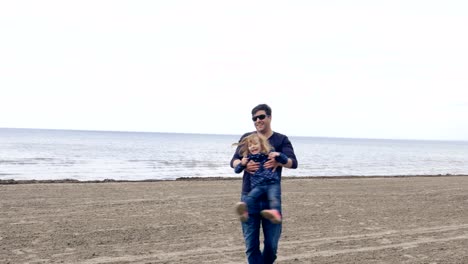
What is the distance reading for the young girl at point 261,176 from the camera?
448 cm

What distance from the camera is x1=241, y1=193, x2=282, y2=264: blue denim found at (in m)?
4.62

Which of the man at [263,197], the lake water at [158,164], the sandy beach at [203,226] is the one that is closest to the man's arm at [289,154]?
the man at [263,197]

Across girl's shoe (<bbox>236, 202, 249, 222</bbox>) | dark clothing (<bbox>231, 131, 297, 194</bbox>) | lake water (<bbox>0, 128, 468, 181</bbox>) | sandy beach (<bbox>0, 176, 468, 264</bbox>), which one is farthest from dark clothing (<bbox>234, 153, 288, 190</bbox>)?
lake water (<bbox>0, 128, 468, 181</bbox>)

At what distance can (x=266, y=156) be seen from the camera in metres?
4.53

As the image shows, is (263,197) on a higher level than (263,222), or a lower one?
higher

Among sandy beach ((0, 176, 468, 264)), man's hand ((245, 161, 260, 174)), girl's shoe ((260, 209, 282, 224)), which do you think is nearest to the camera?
girl's shoe ((260, 209, 282, 224))

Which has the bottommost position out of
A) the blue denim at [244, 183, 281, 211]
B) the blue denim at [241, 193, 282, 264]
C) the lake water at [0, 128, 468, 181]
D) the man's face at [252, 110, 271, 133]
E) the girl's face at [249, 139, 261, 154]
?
the lake water at [0, 128, 468, 181]

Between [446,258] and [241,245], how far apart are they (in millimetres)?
3017

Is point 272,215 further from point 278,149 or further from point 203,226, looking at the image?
point 203,226

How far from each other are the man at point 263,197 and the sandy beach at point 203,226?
209 cm

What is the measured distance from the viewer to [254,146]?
449 cm

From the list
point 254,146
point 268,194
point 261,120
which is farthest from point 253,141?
point 268,194

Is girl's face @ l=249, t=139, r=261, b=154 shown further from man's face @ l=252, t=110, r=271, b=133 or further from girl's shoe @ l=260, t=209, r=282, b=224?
girl's shoe @ l=260, t=209, r=282, b=224

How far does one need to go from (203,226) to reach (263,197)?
188 inches
